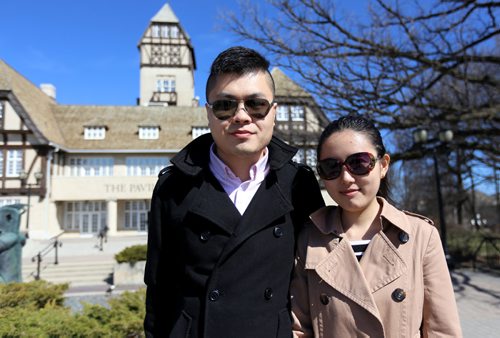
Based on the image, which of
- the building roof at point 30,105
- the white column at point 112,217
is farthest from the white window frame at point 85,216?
the building roof at point 30,105

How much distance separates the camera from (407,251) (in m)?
1.84

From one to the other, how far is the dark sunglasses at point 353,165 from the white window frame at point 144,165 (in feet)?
94.1

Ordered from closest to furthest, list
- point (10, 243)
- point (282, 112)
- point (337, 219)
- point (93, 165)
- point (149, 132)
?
point (337, 219)
point (10, 243)
point (282, 112)
point (93, 165)
point (149, 132)

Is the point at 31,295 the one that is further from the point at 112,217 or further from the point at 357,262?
the point at 112,217

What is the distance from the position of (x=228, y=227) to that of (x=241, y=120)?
0.55 m

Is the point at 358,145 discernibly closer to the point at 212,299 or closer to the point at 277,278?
the point at 277,278

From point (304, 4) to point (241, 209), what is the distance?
6978mm

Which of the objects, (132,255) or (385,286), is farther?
(132,255)

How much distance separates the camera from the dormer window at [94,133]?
30.0 metres

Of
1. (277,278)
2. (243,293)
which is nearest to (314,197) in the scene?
(277,278)

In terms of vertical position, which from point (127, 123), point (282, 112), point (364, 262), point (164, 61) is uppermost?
point (164, 61)


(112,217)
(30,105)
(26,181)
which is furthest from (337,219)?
(30,105)

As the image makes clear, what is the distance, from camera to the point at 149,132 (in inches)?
1209

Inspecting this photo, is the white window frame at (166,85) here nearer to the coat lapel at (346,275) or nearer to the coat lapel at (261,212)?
the coat lapel at (261,212)
